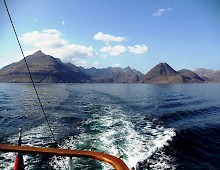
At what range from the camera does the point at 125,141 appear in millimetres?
23312

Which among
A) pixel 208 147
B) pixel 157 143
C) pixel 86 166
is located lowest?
pixel 208 147

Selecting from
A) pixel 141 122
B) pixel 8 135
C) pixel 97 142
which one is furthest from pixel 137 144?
pixel 8 135

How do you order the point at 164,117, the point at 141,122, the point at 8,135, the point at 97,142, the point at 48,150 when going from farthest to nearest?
the point at 164,117 < the point at 141,122 < the point at 8,135 < the point at 97,142 < the point at 48,150

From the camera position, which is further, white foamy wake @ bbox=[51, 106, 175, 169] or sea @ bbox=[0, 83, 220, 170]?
white foamy wake @ bbox=[51, 106, 175, 169]

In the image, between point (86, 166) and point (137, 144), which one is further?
point (137, 144)

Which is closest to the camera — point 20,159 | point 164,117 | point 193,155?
point 20,159

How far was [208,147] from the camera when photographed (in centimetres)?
2345

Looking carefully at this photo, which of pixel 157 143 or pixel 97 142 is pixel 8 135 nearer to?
pixel 97 142

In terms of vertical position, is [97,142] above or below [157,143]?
above

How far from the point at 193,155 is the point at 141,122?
1276 cm

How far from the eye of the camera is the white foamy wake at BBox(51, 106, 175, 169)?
18812mm

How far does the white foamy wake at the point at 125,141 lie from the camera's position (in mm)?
18812

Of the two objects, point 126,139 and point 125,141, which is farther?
point 126,139

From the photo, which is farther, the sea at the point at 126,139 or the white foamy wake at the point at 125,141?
the white foamy wake at the point at 125,141
